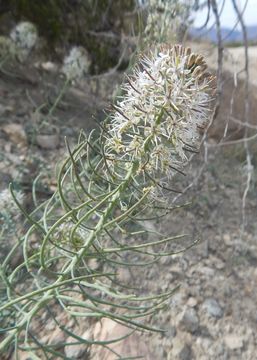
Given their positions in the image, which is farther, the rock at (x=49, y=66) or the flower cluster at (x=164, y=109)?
the rock at (x=49, y=66)

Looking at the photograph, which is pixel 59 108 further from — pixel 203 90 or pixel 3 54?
pixel 203 90

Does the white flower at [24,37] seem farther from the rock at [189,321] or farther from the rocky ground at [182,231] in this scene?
the rock at [189,321]

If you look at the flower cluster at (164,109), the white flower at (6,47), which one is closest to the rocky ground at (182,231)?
the white flower at (6,47)

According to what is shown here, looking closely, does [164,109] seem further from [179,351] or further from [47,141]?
[47,141]

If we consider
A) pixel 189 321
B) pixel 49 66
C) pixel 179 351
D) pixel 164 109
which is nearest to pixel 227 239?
pixel 189 321

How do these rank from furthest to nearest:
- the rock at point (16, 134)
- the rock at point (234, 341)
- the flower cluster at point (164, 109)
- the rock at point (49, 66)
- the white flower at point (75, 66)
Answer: the rock at point (49, 66), the white flower at point (75, 66), the rock at point (16, 134), the rock at point (234, 341), the flower cluster at point (164, 109)

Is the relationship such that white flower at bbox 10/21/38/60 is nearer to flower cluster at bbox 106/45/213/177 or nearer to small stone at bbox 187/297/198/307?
small stone at bbox 187/297/198/307

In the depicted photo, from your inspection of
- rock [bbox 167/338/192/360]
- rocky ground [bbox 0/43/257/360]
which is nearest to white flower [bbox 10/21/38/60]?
rocky ground [bbox 0/43/257/360]
